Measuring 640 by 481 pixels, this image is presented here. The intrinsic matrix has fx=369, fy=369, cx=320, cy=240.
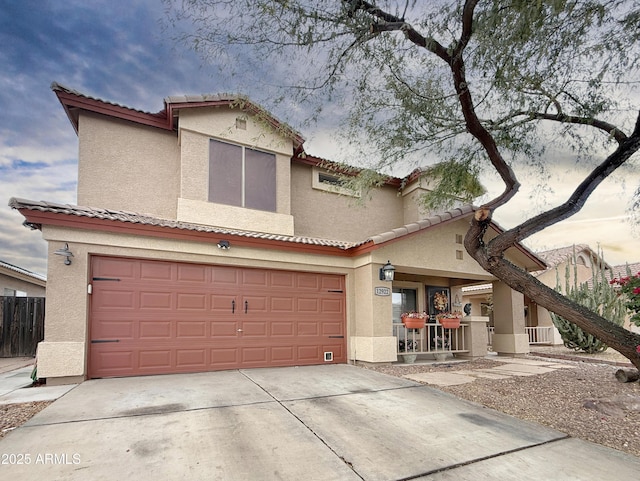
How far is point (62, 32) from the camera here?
808 centimetres

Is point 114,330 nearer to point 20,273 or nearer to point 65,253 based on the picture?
point 65,253

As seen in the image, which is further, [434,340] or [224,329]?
[434,340]

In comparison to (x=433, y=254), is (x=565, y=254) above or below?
above

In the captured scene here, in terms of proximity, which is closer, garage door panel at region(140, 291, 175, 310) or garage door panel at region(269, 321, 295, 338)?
garage door panel at region(140, 291, 175, 310)

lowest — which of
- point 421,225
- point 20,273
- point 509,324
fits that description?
point 509,324

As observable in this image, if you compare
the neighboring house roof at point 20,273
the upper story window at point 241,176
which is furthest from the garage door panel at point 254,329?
the neighboring house roof at point 20,273

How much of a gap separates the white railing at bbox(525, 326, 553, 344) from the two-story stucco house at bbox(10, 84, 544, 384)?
678cm

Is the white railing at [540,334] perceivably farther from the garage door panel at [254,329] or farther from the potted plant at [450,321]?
the garage door panel at [254,329]

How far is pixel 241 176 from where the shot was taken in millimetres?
10555

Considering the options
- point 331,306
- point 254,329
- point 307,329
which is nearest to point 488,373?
point 331,306

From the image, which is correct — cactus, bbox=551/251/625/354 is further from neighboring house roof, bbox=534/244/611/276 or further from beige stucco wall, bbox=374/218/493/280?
neighboring house roof, bbox=534/244/611/276

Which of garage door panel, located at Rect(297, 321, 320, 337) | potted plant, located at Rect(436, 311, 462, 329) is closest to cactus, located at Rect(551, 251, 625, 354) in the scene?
potted plant, located at Rect(436, 311, 462, 329)

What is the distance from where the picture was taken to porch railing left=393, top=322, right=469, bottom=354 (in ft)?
34.8

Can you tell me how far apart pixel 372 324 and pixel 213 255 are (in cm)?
410
